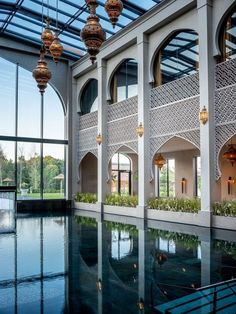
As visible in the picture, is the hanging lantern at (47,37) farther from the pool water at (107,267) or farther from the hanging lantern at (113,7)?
the pool water at (107,267)

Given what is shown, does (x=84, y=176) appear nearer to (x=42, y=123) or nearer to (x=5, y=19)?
(x=42, y=123)

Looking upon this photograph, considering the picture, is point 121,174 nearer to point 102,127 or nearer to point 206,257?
point 102,127

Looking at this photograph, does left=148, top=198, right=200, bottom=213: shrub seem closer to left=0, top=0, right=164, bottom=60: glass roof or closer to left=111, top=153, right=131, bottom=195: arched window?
left=0, top=0, right=164, bottom=60: glass roof

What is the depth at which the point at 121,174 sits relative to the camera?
24.1 metres

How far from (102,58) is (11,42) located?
553 cm

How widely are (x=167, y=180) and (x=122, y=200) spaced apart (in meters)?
7.21

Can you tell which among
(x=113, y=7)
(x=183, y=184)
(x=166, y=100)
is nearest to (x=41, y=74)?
(x=113, y=7)

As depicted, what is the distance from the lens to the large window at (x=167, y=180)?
22078 mm

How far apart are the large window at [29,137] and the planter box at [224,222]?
37.9ft

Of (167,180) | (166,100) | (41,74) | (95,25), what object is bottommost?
(167,180)

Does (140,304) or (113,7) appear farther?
(113,7)

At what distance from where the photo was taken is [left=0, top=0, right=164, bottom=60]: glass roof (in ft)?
45.9

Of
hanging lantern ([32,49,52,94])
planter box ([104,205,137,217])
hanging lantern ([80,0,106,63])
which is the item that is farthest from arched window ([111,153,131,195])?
hanging lantern ([80,0,106,63])

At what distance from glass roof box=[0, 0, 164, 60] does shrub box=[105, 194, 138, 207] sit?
803 centimetres
